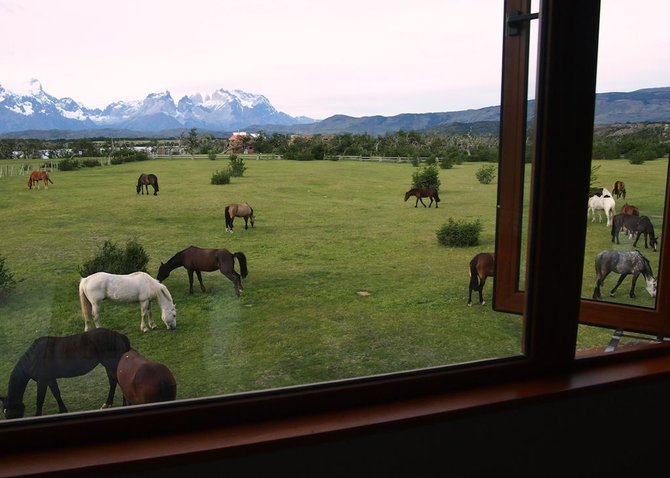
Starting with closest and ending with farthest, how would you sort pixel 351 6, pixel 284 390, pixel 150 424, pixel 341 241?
pixel 150 424, pixel 284 390, pixel 351 6, pixel 341 241

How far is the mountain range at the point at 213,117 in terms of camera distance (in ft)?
4.45

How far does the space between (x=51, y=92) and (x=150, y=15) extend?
12.7 inches

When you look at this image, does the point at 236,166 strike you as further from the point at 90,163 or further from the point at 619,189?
the point at 619,189

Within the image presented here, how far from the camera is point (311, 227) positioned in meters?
1.91

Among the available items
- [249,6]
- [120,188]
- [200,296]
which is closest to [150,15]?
[249,6]

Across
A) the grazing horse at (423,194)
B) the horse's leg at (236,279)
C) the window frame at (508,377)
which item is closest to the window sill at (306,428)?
the window frame at (508,377)

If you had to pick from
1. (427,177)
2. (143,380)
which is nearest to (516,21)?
(427,177)

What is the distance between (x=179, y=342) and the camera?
55.5 inches

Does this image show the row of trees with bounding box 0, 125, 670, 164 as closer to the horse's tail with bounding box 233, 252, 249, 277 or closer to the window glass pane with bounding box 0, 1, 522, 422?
the window glass pane with bounding box 0, 1, 522, 422

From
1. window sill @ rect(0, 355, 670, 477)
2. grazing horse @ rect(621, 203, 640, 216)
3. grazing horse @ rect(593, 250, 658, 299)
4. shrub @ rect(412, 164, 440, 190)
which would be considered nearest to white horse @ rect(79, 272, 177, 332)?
window sill @ rect(0, 355, 670, 477)

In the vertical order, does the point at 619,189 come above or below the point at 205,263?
above

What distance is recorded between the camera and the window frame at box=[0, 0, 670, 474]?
100 centimetres

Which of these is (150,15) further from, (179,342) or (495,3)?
(495,3)

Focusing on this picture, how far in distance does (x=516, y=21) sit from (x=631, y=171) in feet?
2.28
